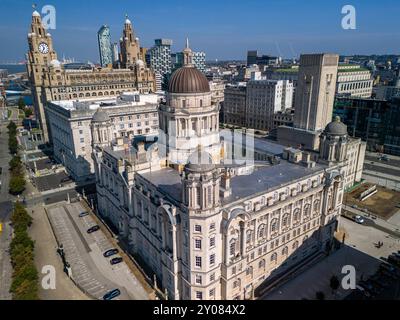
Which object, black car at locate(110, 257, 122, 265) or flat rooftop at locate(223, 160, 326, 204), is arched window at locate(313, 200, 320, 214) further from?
black car at locate(110, 257, 122, 265)

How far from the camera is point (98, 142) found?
285ft

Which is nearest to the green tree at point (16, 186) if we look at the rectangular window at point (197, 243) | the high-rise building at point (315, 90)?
the rectangular window at point (197, 243)

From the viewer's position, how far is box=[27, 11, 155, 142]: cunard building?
138 metres

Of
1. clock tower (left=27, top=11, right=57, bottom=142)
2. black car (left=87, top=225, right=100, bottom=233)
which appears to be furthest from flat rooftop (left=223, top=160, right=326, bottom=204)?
clock tower (left=27, top=11, right=57, bottom=142)

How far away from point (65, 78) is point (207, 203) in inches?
4769

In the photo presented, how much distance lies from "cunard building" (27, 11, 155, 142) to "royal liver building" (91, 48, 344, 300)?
67746 mm

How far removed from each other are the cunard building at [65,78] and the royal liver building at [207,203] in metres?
67.7

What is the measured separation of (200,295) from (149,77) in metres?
135

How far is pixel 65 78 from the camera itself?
13850cm

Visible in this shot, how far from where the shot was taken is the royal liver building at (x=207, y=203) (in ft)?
166

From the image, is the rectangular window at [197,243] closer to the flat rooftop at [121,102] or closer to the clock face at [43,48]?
the flat rooftop at [121,102]

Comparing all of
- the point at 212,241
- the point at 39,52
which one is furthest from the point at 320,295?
the point at 39,52
